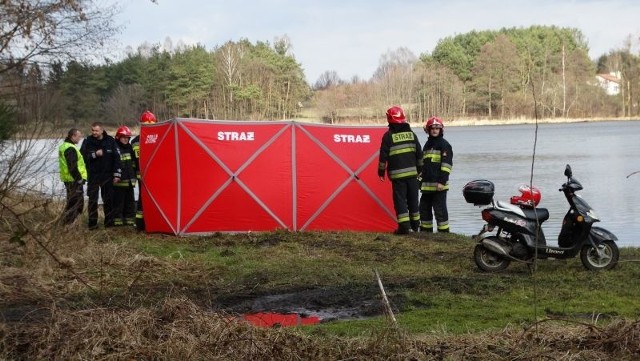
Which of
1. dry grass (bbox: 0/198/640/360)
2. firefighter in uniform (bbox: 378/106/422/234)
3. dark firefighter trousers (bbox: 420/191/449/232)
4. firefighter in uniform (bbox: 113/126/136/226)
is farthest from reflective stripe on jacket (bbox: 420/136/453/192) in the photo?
dry grass (bbox: 0/198/640/360)

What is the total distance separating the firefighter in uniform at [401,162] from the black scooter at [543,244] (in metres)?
3.07

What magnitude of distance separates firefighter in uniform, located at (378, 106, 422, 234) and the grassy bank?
57 cm

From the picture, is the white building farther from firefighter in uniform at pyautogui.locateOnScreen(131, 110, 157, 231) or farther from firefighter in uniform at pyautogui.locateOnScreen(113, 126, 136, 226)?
firefighter in uniform at pyautogui.locateOnScreen(113, 126, 136, 226)

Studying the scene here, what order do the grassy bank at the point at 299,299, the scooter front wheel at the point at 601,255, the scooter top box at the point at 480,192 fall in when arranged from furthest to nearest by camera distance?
1. the scooter top box at the point at 480,192
2. the scooter front wheel at the point at 601,255
3. the grassy bank at the point at 299,299

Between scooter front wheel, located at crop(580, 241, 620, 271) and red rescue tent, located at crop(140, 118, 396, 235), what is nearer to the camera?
scooter front wheel, located at crop(580, 241, 620, 271)

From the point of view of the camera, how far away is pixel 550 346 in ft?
16.0

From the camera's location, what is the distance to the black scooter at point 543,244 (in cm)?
824

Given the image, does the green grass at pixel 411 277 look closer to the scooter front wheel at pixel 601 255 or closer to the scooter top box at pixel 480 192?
the scooter front wheel at pixel 601 255

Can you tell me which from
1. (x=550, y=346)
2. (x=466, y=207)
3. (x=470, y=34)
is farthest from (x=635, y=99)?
(x=550, y=346)

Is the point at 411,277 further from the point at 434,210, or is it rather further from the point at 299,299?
the point at 434,210

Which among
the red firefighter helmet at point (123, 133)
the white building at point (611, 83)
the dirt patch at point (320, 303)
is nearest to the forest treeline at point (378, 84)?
the white building at point (611, 83)

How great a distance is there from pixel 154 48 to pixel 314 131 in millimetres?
61509

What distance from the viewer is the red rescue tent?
1180 cm

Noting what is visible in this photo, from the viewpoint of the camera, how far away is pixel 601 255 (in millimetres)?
8250
